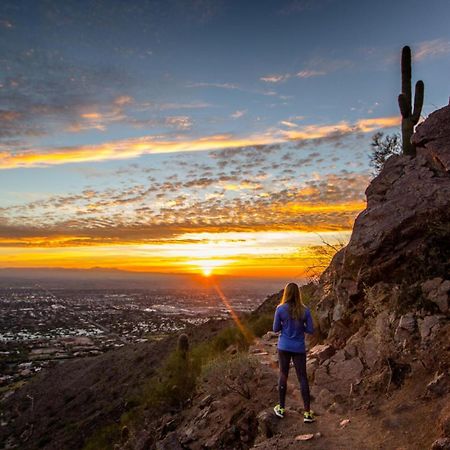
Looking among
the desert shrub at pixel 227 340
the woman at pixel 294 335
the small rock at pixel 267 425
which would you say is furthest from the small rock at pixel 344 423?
the desert shrub at pixel 227 340

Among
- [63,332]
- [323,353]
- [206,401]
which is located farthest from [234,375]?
[63,332]

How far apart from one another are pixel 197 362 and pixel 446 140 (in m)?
12.6

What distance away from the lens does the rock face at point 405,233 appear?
9.56m

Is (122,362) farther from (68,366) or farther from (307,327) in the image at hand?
(307,327)

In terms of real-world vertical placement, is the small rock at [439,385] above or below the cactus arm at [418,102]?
below

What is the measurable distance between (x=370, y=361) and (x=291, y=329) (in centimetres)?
250

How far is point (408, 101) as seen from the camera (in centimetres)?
1537

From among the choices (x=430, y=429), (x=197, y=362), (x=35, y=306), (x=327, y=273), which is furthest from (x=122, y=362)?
(x=35, y=306)

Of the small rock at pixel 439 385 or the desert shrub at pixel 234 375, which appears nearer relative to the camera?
the small rock at pixel 439 385

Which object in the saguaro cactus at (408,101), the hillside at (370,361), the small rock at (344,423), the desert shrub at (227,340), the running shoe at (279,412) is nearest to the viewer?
the hillside at (370,361)

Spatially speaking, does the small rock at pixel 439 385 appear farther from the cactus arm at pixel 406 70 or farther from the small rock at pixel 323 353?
the cactus arm at pixel 406 70

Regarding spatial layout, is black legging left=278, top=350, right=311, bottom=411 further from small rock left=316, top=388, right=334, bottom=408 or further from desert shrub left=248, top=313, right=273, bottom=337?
desert shrub left=248, top=313, right=273, bottom=337

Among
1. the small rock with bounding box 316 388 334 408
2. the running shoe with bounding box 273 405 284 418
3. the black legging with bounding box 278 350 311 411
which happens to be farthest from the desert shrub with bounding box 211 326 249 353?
the black legging with bounding box 278 350 311 411

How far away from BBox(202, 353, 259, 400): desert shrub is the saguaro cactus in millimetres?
9405
